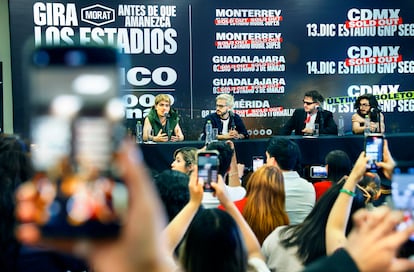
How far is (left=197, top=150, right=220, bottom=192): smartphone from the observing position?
6.89ft

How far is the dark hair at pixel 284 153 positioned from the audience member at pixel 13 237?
77.3 inches

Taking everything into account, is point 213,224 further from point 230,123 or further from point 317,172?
point 230,123

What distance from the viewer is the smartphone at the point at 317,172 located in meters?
5.53

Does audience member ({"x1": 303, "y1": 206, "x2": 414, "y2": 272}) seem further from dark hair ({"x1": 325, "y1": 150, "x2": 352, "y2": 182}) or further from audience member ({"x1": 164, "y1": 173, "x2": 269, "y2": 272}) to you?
dark hair ({"x1": 325, "y1": 150, "x2": 352, "y2": 182})

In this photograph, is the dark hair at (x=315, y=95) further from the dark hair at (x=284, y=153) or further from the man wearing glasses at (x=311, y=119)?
the dark hair at (x=284, y=153)

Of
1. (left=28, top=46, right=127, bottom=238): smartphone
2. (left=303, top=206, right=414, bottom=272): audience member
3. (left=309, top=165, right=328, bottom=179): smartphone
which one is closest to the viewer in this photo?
(left=28, top=46, right=127, bottom=238): smartphone

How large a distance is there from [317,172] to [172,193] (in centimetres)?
362

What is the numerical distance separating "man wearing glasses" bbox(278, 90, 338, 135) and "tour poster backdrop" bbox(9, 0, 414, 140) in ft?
3.39

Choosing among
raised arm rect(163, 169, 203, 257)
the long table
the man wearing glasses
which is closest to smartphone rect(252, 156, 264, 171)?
the long table

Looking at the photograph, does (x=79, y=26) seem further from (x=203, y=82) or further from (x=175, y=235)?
(x=175, y=235)

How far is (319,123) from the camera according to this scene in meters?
6.20

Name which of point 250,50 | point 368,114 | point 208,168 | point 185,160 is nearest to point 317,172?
point 368,114

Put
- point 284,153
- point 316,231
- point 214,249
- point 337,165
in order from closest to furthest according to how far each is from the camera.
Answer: point 214,249, point 316,231, point 337,165, point 284,153

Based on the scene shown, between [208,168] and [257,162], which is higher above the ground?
[208,168]
